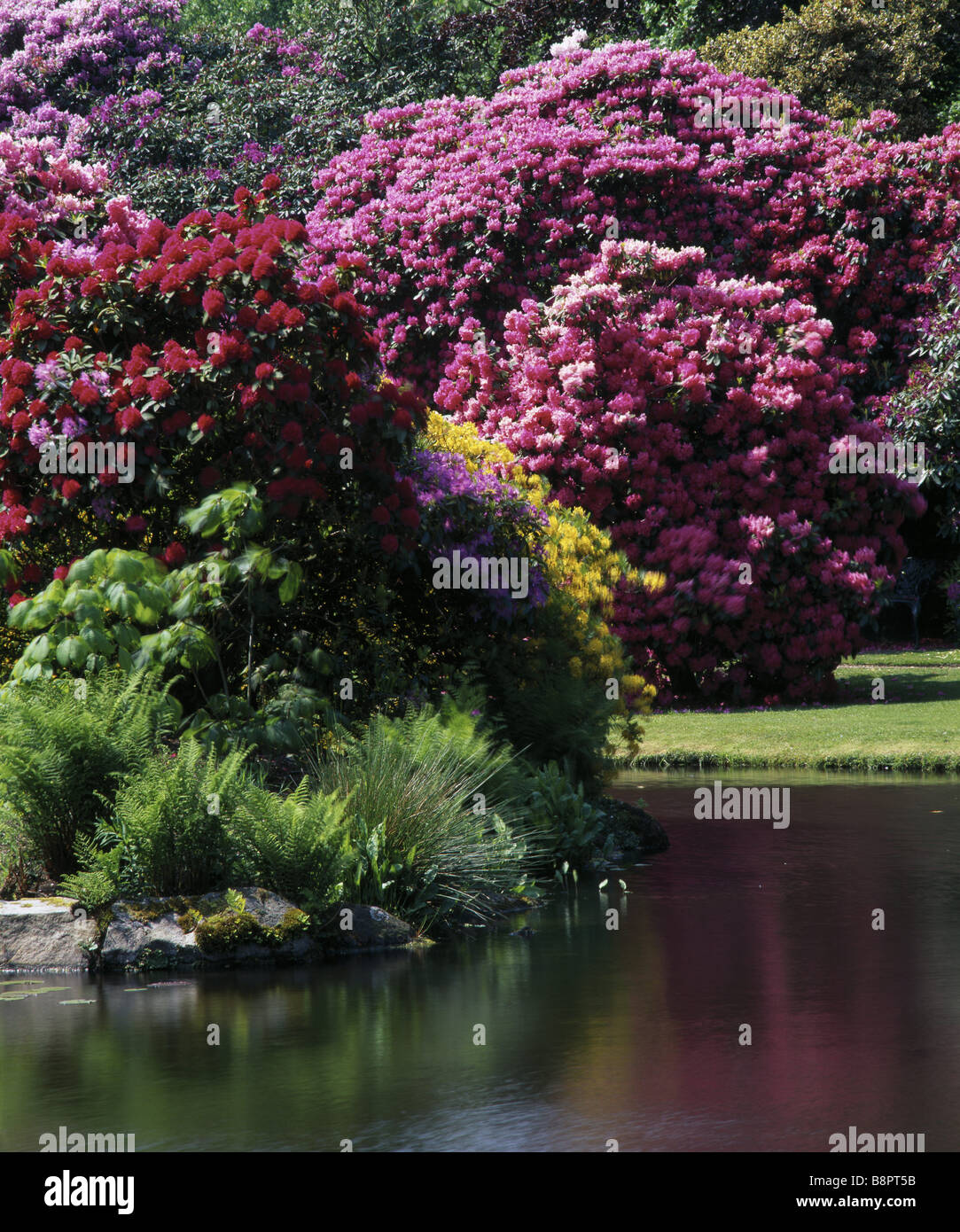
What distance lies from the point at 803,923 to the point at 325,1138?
4.30 meters

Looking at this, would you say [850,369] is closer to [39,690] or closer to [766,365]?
[766,365]

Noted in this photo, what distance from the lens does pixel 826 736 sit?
17531mm

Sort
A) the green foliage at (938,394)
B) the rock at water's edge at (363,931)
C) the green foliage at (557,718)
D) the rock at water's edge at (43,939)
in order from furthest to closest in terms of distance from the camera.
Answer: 1. the green foliage at (938,394)
2. the green foliage at (557,718)
3. the rock at water's edge at (363,931)
4. the rock at water's edge at (43,939)

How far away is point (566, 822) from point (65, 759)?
3.77m

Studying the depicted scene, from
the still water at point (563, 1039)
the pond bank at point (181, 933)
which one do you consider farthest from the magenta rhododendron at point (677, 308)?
the pond bank at point (181, 933)

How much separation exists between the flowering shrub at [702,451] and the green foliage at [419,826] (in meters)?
10.6

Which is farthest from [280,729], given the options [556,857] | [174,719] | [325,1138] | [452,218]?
[452,218]

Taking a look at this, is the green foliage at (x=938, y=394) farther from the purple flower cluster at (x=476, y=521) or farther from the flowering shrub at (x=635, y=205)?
the purple flower cluster at (x=476, y=521)

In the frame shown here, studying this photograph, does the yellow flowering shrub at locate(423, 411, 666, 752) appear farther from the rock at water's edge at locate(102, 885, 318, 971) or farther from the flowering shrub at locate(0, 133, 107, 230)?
the rock at water's edge at locate(102, 885, 318, 971)

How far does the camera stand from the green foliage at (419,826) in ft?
30.5

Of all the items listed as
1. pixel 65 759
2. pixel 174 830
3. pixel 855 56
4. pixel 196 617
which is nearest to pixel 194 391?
pixel 196 617

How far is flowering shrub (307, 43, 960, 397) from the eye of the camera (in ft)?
74.9

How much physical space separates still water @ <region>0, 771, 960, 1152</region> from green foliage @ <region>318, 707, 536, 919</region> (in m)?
0.45

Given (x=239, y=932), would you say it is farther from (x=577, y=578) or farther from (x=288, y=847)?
(x=577, y=578)
